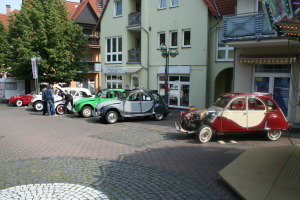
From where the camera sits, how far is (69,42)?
2511cm

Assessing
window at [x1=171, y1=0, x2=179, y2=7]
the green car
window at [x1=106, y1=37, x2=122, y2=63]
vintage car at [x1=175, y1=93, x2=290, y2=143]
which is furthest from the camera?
window at [x1=106, y1=37, x2=122, y2=63]

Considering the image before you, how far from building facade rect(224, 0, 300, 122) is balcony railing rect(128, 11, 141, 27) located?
9788 mm

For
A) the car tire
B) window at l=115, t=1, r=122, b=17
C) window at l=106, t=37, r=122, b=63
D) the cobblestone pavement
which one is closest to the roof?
window at l=115, t=1, r=122, b=17

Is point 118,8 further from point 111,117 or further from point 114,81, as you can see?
point 111,117

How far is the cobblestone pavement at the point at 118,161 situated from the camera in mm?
5609

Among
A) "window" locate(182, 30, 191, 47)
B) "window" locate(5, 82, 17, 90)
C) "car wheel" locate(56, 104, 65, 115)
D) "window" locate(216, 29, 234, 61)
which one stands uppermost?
Result: "window" locate(182, 30, 191, 47)

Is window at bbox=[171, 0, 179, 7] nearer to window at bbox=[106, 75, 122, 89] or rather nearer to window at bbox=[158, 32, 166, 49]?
window at bbox=[158, 32, 166, 49]

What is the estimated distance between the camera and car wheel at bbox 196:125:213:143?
963cm

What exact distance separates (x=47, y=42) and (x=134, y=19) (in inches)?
297

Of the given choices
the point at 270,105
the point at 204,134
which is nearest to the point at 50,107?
the point at 204,134

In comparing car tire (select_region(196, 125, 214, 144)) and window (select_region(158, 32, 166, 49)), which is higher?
window (select_region(158, 32, 166, 49))

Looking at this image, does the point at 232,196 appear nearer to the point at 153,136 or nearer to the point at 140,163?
the point at 140,163

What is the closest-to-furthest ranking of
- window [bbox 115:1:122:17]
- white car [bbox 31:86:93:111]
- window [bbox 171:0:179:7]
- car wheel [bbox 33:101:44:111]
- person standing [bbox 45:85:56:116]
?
person standing [bbox 45:85:56:116], white car [bbox 31:86:93:111], car wheel [bbox 33:101:44:111], window [bbox 171:0:179:7], window [bbox 115:1:122:17]

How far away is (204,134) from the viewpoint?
9734 millimetres
